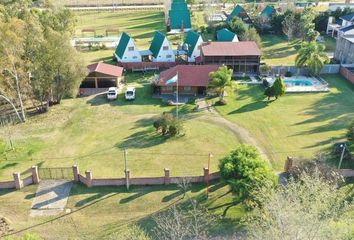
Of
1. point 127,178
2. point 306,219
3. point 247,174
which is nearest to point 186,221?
point 247,174

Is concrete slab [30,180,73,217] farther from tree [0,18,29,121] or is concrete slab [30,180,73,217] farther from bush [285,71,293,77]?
bush [285,71,293,77]

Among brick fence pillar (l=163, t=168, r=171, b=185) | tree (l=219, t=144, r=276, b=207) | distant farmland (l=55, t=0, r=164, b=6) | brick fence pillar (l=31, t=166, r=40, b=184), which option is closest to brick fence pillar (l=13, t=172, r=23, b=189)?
brick fence pillar (l=31, t=166, r=40, b=184)

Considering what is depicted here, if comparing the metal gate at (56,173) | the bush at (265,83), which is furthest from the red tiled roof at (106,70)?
the metal gate at (56,173)

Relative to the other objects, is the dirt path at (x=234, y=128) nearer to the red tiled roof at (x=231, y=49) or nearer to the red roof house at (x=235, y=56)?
the red roof house at (x=235, y=56)

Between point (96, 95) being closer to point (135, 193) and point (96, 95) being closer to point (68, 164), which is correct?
point (68, 164)

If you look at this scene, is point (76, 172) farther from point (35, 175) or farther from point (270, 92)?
point (270, 92)
